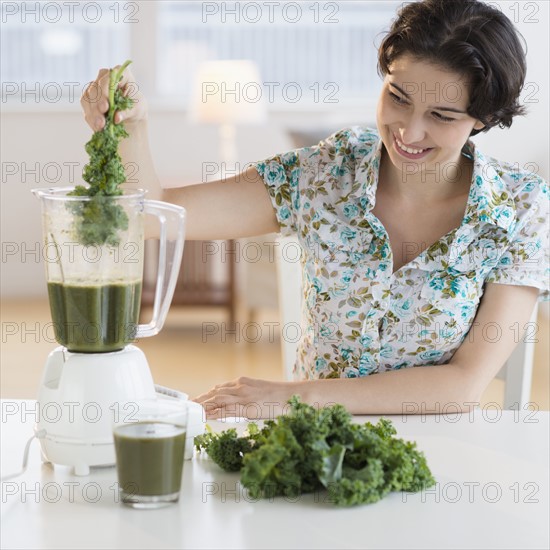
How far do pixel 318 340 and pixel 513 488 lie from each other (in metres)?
0.70

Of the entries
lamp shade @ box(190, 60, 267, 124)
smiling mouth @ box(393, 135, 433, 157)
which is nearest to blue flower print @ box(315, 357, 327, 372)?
smiling mouth @ box(393, 135, 433, 157)

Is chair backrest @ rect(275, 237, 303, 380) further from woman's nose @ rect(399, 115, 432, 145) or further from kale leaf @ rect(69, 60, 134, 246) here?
kale leaf @ rect(69, 60, 134, 246)

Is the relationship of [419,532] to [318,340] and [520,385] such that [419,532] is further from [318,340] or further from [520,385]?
[520,385]

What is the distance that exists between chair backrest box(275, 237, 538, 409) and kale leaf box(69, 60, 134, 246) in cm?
77

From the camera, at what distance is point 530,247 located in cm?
162

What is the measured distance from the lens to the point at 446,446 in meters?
1.22

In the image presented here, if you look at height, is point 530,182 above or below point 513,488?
above

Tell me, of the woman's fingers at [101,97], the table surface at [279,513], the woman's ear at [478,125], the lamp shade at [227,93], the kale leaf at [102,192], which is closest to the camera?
the table surface at [279,513]

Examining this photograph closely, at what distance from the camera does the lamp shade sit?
17.1 ft

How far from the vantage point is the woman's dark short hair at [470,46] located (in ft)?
4.99

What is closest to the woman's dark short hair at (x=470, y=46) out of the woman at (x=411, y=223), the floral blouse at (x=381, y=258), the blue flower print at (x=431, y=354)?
the woman at (x=411, y=223)

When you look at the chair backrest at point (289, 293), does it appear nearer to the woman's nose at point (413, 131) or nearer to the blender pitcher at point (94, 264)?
the woman's nose at point (413, 131)

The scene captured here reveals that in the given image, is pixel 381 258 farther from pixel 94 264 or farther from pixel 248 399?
pixel 94 264

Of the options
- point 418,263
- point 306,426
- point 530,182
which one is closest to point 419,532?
point 306,426
